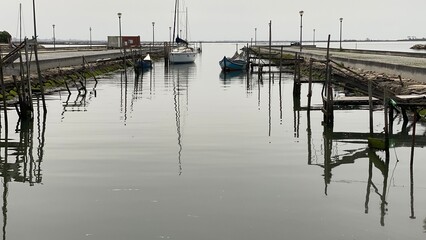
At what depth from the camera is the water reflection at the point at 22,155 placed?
15.3m

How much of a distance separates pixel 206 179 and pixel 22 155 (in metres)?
7.44

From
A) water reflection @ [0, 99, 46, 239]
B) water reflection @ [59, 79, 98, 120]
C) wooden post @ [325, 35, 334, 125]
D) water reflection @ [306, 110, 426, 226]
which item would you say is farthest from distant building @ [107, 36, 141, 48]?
water reflection @ [306, 110, 426, 226]

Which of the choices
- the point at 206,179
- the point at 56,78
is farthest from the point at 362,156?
the point at 56,78

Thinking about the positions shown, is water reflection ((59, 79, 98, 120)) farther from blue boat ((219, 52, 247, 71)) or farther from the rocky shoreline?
blue boat ((219, 52, 247, 71))

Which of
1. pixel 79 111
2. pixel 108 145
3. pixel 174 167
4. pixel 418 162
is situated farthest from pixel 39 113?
pixel 418 162

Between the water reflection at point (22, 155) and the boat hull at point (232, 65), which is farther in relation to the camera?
the boat hull at point (232, 65)

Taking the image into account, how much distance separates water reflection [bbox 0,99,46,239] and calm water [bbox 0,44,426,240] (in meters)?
0.04

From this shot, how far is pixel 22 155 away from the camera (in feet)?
61.4

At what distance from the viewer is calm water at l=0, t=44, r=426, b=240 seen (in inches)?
443

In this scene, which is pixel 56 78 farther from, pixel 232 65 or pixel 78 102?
pixel 232 65

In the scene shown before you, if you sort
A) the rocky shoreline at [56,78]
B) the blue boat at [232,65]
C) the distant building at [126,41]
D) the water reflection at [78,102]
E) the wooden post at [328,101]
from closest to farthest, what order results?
the wooden post at [328,101]
the rocky shoreline at [56,78]
the water reflection at [78,102]
the blue boat at [232,65]
the distant building at [126,41]

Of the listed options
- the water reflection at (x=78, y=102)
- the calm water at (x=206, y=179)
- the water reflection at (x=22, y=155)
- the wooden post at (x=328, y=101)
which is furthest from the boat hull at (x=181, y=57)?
the wooden post at (x=328, y=101)

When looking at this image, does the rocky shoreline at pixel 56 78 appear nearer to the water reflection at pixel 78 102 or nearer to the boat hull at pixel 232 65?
the water reflection at pixel 78 102

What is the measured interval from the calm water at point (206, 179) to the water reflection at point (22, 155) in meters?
0.04
